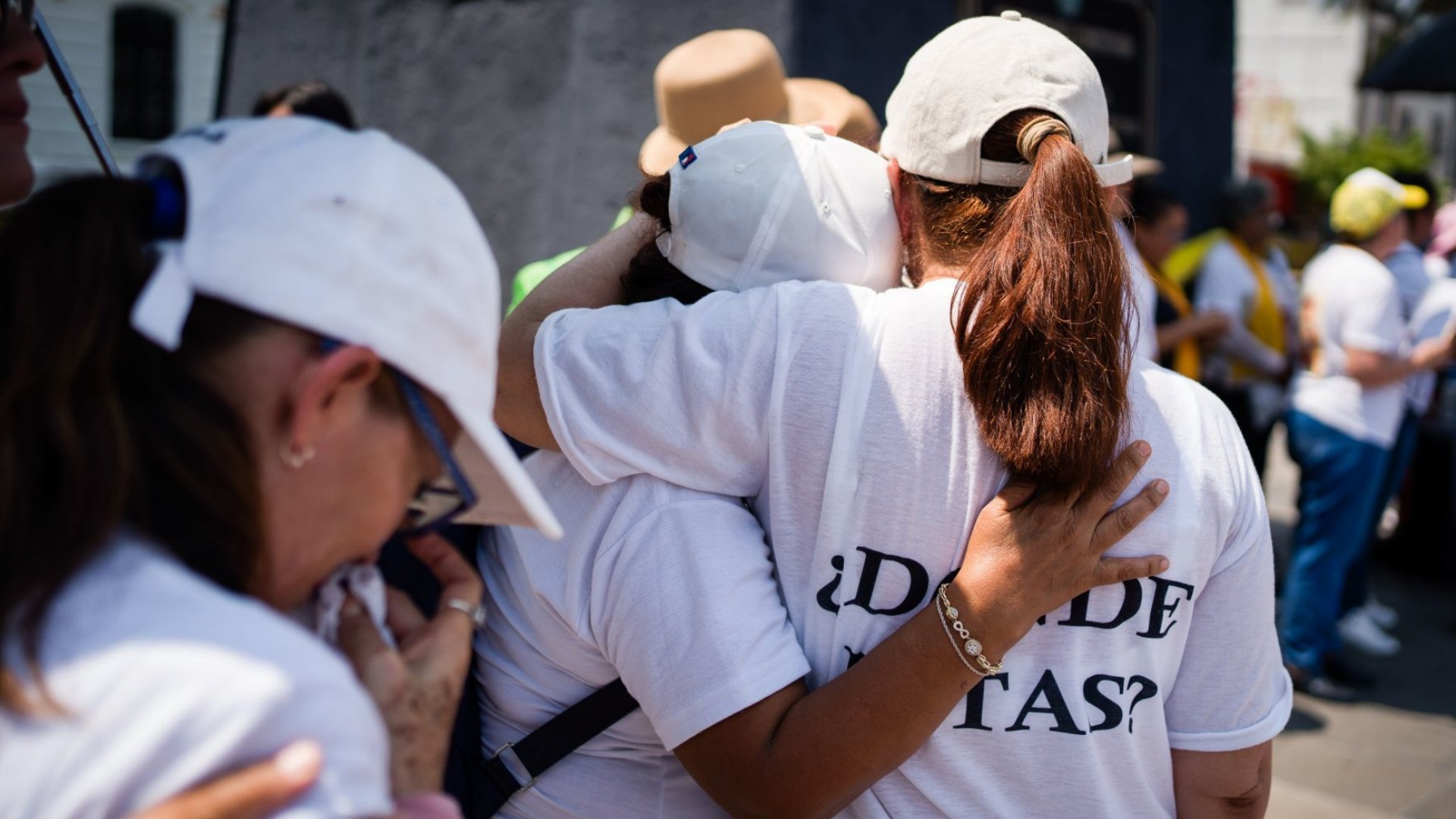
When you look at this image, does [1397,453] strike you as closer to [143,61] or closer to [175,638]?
[175,638]

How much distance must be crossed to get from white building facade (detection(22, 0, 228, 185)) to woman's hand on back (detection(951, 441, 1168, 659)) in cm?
1671

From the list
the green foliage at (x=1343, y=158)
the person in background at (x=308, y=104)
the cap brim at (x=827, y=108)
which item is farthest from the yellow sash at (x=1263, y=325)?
the green foliage at (x=1343, y=158)

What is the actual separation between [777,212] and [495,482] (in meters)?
0.60

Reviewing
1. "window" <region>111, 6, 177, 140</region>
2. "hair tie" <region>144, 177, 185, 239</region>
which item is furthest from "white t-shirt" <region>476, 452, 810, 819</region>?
"window" <region>111, 6, 177, 140</region>

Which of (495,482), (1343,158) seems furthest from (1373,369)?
(1343,158)

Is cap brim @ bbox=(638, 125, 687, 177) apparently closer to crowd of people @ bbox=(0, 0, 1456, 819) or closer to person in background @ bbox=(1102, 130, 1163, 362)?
person in background @ bbox=(1102, 130, 1163, 362)

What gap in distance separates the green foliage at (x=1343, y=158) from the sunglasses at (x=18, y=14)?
81.3 feet

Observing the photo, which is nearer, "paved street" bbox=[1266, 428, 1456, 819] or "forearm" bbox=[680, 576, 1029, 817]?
"forearm" bbox=[680, 576, 1029, 817]

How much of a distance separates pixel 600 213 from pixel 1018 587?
159 inches

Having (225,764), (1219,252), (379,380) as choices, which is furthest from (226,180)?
(1219,252)

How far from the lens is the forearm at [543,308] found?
157 centimetres

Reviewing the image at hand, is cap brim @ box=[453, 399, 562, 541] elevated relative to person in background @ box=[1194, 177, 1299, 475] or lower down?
elevated

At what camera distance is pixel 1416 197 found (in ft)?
20.6

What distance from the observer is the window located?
56.4ft
